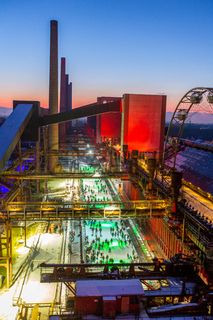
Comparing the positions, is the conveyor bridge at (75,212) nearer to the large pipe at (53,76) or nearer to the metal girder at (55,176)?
the metal girder at (55,176)

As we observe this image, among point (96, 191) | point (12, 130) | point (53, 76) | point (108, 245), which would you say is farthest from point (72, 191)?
point (12, 130)

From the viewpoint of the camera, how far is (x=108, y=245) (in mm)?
19500

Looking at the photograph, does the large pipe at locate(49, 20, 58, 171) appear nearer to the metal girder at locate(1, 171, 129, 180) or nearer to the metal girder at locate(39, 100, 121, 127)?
the metal girder at locate(39, 100, 121, 127)

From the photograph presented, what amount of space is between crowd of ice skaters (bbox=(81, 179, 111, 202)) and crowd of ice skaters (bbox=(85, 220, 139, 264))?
23.7 feet

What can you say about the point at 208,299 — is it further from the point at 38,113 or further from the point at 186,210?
the point at 38,113

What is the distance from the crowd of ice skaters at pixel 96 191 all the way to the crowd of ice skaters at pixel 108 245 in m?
7.23

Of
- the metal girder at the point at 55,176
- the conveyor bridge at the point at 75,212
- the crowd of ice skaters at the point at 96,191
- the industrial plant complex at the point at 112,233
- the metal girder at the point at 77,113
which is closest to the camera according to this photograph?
the industrial plant complex at the point at 112,233

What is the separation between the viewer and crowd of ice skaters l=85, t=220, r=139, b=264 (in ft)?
57.3

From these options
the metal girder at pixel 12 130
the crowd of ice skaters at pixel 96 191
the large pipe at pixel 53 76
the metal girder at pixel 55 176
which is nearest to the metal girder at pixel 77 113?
the metal girder at pixel 12 130

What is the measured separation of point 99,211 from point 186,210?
3.51m

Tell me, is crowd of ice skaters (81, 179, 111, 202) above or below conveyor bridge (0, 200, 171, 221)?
below

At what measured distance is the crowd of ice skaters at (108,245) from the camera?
17.5 metres

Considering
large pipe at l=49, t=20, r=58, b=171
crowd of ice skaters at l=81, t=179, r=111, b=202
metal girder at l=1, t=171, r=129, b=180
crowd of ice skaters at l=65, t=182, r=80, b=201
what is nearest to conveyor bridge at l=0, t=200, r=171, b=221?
metal girder at l=1, t=171, r=129, b=180

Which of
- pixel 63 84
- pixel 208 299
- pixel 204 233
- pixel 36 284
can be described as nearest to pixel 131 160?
pixel 36 284
